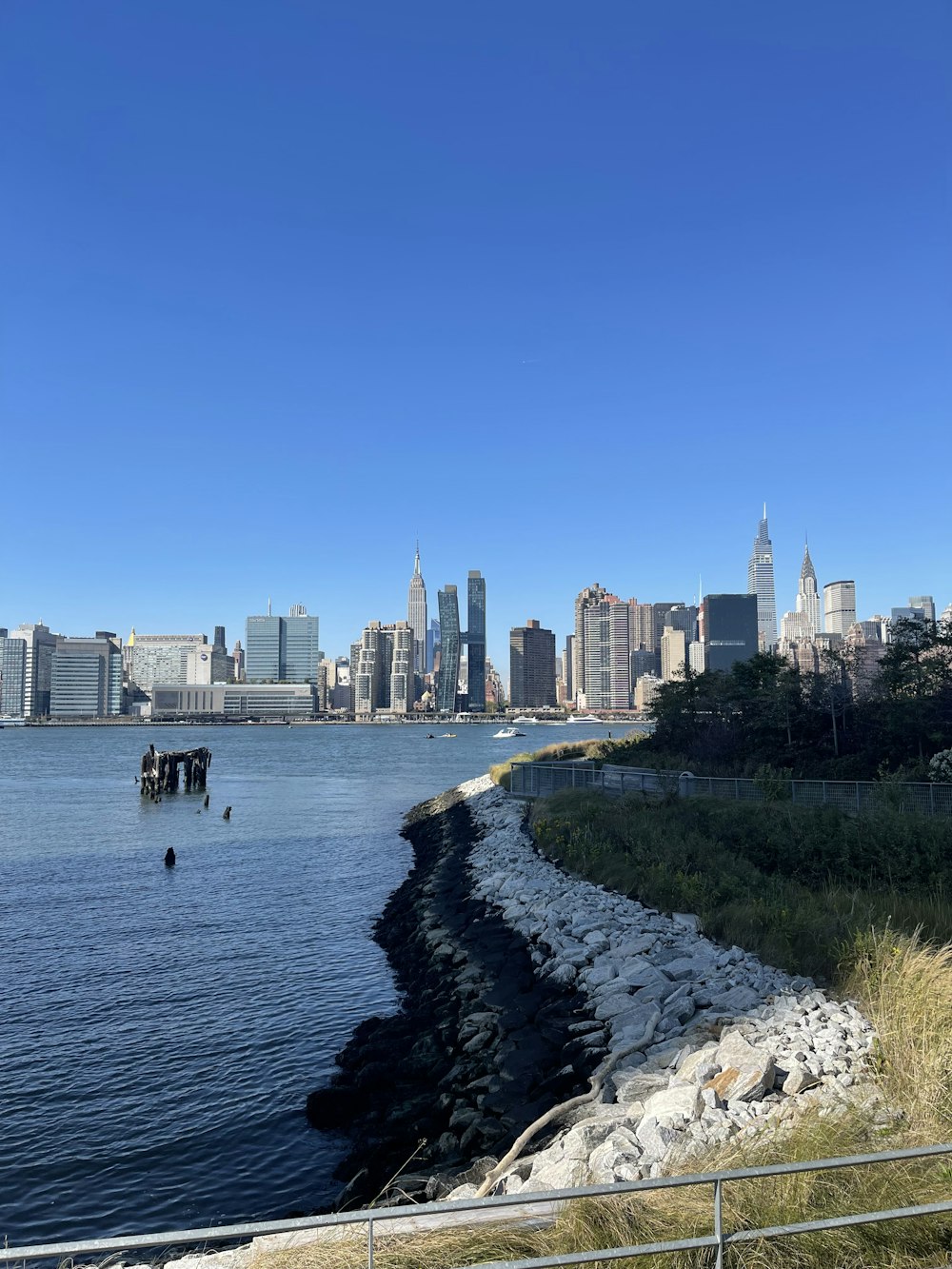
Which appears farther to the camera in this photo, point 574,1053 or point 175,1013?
point 175,1013

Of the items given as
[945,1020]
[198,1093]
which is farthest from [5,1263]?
[945,1020]

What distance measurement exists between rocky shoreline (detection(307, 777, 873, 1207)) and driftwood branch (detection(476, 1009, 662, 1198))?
0.14 ft

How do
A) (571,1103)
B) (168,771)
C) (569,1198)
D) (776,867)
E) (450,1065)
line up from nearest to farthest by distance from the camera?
(569,1198) < (571,1103) < (450,1065) < (776,867) < (168,771)

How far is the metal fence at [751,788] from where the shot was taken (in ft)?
82.9

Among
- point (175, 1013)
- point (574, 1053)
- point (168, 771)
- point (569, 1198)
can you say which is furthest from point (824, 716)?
point (168, 771)

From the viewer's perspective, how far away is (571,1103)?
1083cm

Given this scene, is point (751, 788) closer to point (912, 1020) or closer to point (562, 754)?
point (912, 1020)

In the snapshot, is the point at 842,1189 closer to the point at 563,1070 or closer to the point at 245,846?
the point at 563,1070

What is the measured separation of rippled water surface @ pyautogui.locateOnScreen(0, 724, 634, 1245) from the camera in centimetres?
1240

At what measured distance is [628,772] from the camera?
3516 centimetres

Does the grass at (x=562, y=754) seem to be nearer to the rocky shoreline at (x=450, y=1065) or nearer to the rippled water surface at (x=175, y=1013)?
the rippled water surface at (x=175, y=1013)

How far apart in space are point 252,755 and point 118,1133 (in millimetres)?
124858

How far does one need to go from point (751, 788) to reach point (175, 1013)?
20013mm

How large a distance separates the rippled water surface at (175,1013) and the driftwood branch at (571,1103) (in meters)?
3.51
